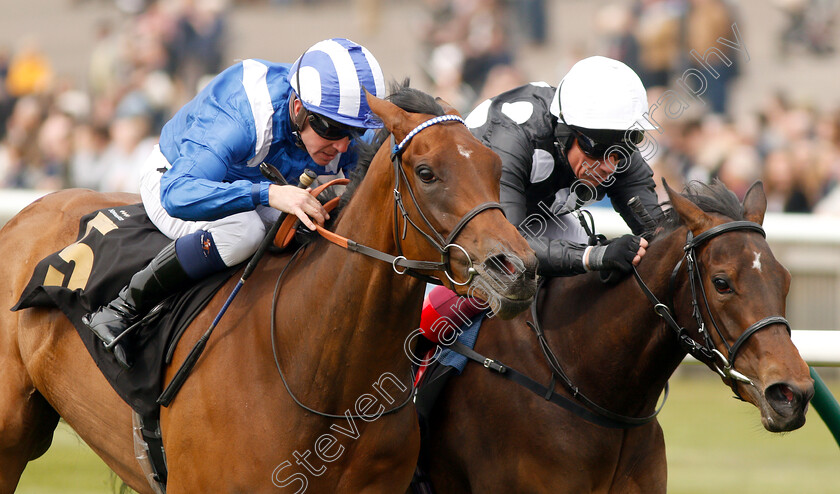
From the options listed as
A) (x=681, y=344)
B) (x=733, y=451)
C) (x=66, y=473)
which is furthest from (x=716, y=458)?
(x=66, y=473)

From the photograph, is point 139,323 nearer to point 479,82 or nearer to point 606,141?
point 606,141

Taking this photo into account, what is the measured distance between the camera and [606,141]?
394 cm

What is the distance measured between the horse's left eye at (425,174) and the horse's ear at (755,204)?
116cm

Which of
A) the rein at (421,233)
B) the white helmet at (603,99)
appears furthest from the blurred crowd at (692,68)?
the rein at (421,233)

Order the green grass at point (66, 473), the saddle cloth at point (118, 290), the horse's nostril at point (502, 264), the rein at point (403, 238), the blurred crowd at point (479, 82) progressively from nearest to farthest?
the horse's nostril at point (502, 264) → the rein at point (403, 238) → the saddle cloth at point (118, 290) → the green grass at point (66, 473) → the blurred crowd at point (479, 82)

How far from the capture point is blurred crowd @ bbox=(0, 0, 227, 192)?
11.7m

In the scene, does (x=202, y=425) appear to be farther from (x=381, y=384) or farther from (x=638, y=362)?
(x=638, y=362)

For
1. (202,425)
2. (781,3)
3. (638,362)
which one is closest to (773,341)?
(638,362)

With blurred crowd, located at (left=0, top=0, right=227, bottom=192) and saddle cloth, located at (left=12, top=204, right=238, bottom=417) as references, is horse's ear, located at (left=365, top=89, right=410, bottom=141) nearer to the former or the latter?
saddle cloth, located at (left=12, top=204, right=238, bottom=417)

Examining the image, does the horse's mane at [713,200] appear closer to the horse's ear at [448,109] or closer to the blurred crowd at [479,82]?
the horse's ear at [448,109]

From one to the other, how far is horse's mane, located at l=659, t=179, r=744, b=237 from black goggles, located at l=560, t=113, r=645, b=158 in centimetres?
32

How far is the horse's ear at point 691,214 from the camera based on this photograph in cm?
357

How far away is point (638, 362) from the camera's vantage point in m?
3.83

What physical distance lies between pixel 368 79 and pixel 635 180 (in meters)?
1.31
